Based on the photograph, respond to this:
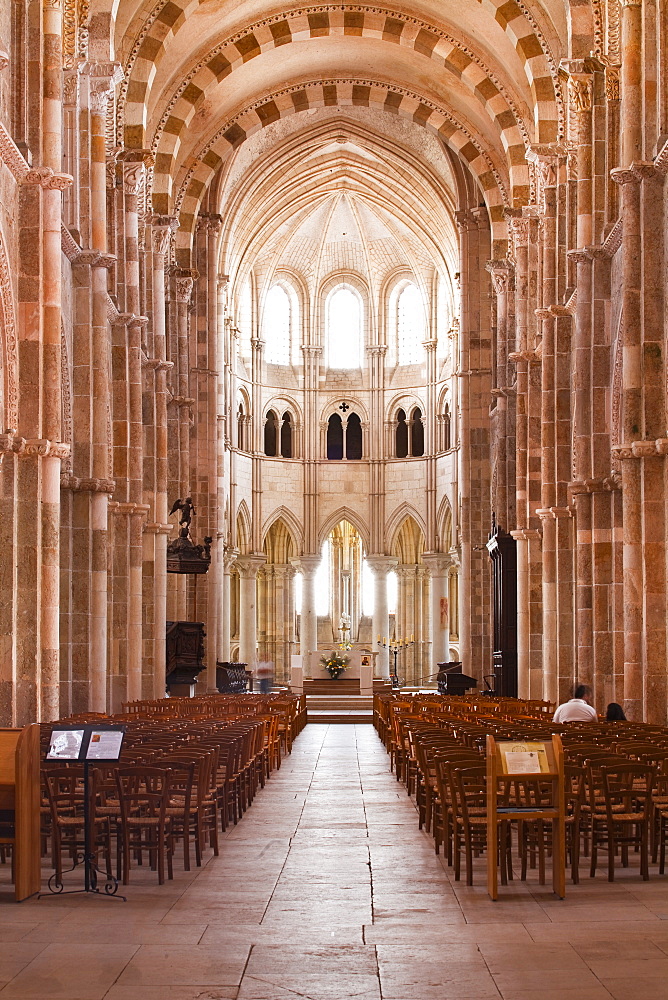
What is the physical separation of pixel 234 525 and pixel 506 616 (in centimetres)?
1715

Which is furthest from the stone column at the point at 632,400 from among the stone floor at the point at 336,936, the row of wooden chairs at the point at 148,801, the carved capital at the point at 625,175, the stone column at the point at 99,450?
the stone column at the point at 99,450

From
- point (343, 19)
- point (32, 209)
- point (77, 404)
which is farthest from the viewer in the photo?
point (343, 19)

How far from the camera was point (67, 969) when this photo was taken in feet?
24.4

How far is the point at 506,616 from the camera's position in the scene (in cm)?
3525

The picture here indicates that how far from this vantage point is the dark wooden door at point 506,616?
3494 centimetres

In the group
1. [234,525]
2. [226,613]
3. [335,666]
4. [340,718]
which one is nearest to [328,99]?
[234,525]

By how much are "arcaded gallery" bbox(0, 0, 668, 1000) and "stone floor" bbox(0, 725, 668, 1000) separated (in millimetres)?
41

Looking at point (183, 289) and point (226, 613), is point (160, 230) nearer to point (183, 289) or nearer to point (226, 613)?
point (183, 289)

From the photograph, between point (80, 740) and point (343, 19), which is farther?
point (343, 19)

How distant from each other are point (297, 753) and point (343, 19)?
22542 millimetres

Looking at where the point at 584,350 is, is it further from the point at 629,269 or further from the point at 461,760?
the point at 461,760

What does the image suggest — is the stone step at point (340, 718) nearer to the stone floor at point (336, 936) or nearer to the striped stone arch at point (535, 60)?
the striped stone arch at point (535, 60)

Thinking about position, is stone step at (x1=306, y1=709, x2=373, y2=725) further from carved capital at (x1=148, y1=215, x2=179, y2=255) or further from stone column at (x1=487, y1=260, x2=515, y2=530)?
carved capital at (x1=148, y1=215, x2=179, y2=255)

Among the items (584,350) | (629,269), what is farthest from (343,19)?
(629,269)
